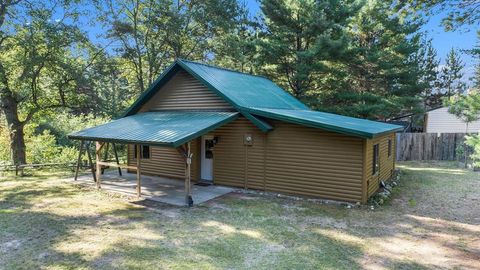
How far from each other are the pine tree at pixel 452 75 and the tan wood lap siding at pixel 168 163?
31.3 meters

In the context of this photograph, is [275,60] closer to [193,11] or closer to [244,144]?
[193,11]

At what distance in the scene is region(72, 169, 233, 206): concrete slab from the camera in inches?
384

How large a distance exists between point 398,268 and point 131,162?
11455mm

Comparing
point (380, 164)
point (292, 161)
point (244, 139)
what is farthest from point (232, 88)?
point (380, 164)

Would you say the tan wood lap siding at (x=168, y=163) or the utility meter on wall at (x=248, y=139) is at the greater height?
the utility meter on wall at (x=248, y=139)


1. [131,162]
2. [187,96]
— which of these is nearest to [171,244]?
[187,96]

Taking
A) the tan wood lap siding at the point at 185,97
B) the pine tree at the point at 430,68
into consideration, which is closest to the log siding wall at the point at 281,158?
the tan wood lap siding at the point at 185,97

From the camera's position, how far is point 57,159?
725 inches

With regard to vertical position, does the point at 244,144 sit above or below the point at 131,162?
above

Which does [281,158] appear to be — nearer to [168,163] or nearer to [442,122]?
[168,163]

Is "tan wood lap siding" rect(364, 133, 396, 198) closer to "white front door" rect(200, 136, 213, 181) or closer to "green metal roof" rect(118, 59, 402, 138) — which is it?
"green metal roof" rect(118, 59, 402, 138)

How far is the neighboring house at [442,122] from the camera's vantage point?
26.0 metres

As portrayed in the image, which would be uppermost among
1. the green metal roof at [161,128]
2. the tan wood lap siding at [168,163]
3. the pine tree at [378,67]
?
the pine tree at [378,67]

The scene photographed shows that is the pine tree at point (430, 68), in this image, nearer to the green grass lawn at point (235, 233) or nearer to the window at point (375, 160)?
the window at point (375, 160)
